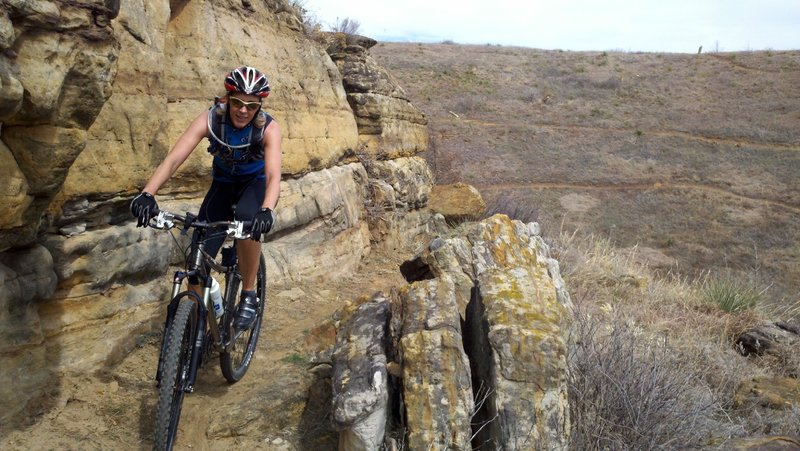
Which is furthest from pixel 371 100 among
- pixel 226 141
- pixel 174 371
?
pixel 174 371

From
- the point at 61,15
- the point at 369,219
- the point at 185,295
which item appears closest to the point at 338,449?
the point at 185,295

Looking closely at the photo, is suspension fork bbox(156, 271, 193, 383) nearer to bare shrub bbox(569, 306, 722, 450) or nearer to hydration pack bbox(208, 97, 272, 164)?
hydration pack bbox(208, 97, 272, 164)

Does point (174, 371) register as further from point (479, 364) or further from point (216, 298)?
point (479, 364)

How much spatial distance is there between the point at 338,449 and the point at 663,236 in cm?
2493

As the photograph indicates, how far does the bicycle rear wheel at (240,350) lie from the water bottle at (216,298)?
0.25 m

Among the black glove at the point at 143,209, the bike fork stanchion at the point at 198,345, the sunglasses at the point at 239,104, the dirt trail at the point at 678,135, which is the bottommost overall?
the dirt trail at the point at 678,135

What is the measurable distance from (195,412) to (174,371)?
900mm

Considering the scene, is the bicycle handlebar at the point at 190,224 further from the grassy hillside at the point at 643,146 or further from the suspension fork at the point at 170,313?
the grassy hillside at the point at 643,146

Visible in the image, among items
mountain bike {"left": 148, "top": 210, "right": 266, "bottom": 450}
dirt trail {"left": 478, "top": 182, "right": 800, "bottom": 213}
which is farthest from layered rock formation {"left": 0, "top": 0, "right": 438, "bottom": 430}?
dirt trail {"left": 478, "top": 182, "right": 800, "bottom": 213}

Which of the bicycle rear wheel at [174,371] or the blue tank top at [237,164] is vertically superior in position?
the blue tank top at [237,164]

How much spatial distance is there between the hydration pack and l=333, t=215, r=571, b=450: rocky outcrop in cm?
139

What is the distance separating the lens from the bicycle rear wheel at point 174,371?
9.82 feet

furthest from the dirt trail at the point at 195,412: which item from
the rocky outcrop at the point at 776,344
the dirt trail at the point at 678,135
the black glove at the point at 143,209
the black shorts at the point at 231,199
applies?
the dirt trail at the point at 678,135

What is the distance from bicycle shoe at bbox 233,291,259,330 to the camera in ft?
13.3
